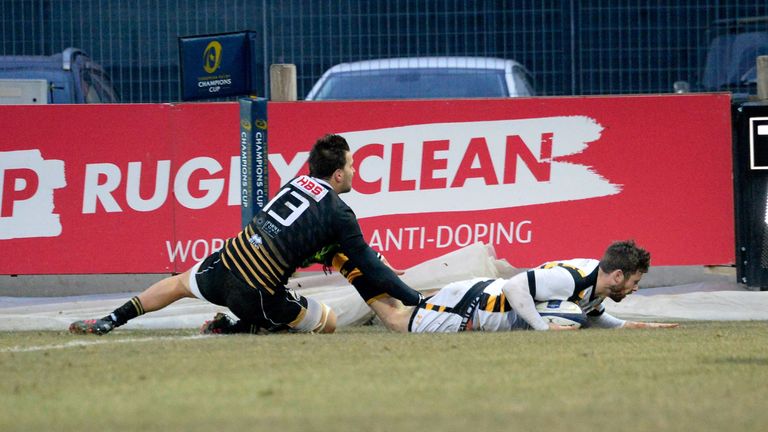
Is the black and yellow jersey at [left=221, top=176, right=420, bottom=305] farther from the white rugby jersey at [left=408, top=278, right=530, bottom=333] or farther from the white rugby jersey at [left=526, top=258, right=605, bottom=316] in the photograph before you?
the white rugby jersey at [left=526, top=258, right=605, bottom=316]

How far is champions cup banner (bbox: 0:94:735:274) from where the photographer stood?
35.8ft

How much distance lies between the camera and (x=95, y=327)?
809 cm

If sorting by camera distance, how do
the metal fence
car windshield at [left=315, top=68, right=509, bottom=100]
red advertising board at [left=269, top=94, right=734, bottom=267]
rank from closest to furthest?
red advertising board at [left=269, top=94, right=734, bottom=267], car windshield at [left=315, top=68, right=509, bottom=100], the metal fence

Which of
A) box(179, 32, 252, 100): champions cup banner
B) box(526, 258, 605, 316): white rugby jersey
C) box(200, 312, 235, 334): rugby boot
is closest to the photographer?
box(526, 258, 605, 316): white rugby jersey

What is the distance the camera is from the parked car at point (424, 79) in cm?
1257

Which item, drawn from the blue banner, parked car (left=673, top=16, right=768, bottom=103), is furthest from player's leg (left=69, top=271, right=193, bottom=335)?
parked car (left=673, top=16, right=768, bottom=103)

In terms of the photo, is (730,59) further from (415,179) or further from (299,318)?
(299,318)

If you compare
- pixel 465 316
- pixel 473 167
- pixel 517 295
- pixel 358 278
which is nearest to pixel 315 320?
pixel 358 278

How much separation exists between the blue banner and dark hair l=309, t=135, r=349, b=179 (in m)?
1.22

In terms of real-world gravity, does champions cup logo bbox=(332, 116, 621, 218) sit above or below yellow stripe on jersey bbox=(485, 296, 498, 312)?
above

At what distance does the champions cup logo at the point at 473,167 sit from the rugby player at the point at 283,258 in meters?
2.92

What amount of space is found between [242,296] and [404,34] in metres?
5.77

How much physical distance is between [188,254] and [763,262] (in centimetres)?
450

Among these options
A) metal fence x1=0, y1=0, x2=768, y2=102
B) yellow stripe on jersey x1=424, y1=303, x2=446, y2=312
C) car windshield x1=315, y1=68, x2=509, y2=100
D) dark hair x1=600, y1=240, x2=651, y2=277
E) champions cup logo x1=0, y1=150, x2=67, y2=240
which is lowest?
yellow stripe on jersey x1=424, y1=303, x2=446, y2=312
